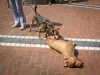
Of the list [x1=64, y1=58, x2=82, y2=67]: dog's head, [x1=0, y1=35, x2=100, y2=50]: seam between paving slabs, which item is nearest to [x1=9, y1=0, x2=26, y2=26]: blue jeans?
[x1=0, y1=35, x2=100, y2=50]: seam between paving slabs

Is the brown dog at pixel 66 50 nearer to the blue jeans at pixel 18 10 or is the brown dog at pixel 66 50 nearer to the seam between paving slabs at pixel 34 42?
the seam between paving slabs at pixel 34 42

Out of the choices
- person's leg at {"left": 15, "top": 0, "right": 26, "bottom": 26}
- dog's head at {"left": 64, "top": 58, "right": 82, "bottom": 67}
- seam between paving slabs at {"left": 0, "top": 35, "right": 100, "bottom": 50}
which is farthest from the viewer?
person's leg at {"left": 15, "top": 0, "right": 26, "bottom": 26}

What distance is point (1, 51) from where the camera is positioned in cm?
540

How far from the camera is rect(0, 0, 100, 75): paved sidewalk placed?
4555mm

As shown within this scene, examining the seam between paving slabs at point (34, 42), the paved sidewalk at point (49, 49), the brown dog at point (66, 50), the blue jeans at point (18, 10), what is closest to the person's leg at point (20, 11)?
the blue jeans at point (18, 10)

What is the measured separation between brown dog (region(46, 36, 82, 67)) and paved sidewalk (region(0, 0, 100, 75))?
0.49 feet

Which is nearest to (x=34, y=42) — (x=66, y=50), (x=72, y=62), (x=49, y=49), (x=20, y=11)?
(x=49, y=49)

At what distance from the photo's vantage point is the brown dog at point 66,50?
4.54 meters

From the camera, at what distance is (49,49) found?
551 cm

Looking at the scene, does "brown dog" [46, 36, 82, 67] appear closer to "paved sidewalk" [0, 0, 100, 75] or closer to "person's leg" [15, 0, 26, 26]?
"paved sidewalk" [0, 0, 100, 75]

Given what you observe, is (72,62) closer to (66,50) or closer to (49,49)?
(66,50)

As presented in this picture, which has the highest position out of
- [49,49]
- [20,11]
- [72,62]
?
[20,11]

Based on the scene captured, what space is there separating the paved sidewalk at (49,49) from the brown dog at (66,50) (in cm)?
15

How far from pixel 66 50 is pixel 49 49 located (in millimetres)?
754
